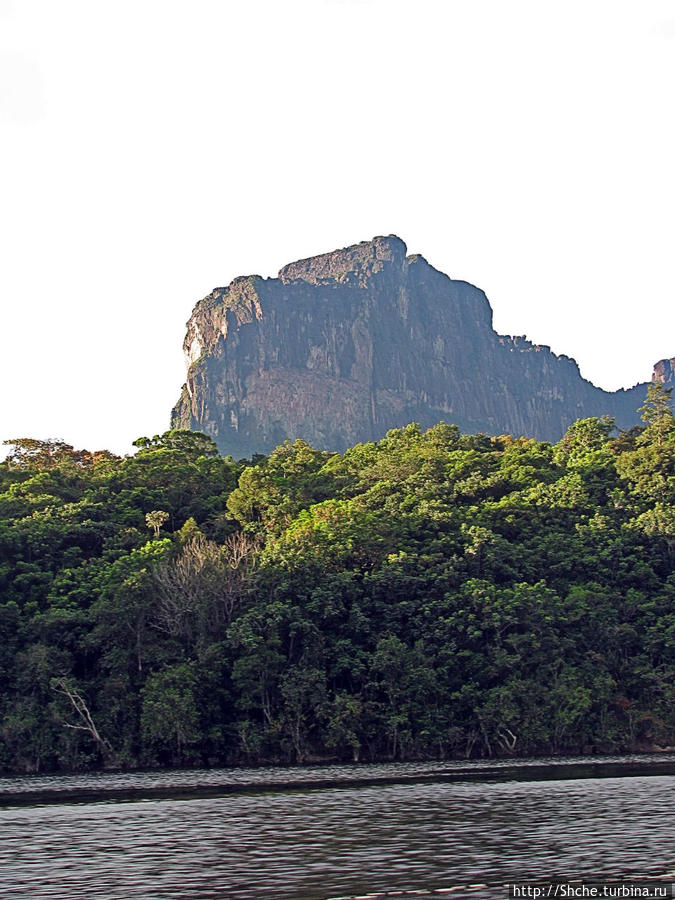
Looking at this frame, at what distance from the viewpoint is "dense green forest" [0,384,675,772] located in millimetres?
42000

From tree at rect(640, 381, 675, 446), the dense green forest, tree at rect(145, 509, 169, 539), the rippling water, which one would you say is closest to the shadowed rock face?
tree at rect(640, 381, 675, 446)

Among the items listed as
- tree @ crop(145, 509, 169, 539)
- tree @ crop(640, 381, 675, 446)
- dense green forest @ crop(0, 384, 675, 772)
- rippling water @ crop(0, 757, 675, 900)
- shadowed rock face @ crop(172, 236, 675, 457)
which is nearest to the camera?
rippling water @ crop(0, 757, 675, 900)

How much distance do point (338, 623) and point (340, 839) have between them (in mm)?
25547

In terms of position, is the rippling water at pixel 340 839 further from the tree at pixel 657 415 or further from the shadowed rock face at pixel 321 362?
the shadowed rock face at pixel 321 362

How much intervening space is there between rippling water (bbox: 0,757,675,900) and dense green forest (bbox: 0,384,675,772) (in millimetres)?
10038

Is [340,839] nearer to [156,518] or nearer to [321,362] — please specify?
[156,518]

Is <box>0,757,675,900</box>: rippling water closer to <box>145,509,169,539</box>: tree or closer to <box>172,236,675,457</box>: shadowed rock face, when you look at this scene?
<box>145,509,169,539</box>: tree

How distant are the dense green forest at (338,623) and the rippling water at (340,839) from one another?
10.0 m

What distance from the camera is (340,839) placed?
20641mm

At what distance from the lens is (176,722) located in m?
40.2

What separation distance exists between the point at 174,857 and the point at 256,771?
2000cm

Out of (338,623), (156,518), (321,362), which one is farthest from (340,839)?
(321,362)

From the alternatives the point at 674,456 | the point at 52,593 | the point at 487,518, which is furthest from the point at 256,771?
the point at 674,456

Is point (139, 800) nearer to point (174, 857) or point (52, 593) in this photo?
point (174, 857)
